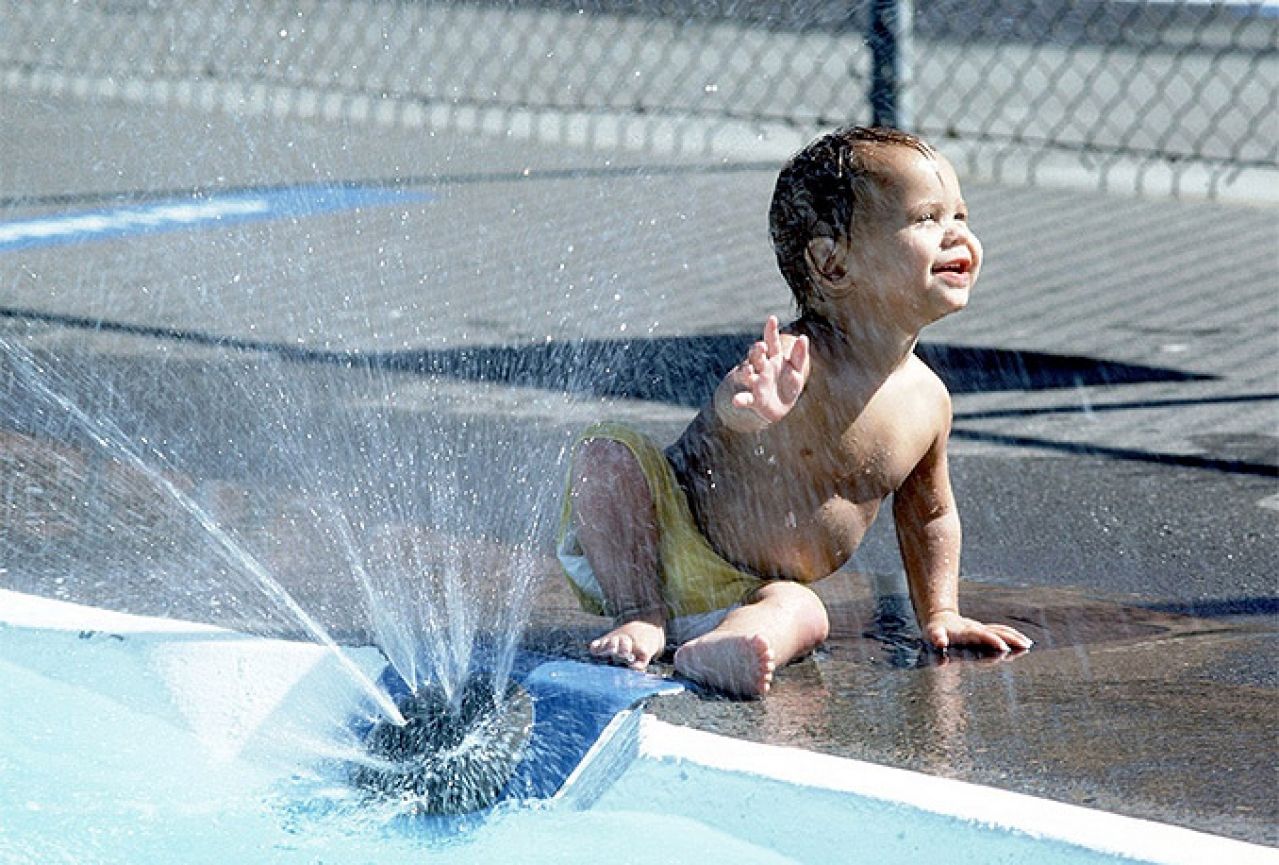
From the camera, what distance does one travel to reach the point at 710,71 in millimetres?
12062

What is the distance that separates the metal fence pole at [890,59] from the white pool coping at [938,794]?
2901 millimetres

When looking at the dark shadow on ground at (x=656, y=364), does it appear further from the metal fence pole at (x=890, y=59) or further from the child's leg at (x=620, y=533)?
the child's leg at (x=620, y=533)

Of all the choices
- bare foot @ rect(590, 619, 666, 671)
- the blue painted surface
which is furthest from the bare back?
the blue painted surface

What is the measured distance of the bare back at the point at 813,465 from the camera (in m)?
3.36

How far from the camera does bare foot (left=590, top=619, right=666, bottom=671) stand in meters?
3.27

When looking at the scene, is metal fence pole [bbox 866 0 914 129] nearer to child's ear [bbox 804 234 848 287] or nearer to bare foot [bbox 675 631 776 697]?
child's ear [bbox 804 234 848 287]

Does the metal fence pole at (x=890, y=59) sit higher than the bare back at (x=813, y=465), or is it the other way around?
the metal fence pole at (x=890, y=59)

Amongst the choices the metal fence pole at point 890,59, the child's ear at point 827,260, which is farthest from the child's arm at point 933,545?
the metal fence pole at point 890,59

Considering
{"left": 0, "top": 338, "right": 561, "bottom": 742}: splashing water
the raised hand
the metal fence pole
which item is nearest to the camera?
the raised hand

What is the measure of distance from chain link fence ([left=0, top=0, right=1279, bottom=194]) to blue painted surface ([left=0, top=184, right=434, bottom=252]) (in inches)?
57.4

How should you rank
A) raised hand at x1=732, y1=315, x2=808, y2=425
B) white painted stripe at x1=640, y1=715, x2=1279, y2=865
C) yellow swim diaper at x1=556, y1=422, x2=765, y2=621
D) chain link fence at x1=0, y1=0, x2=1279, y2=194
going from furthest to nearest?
1. chain link fence at x1=0, y1=0, x2=1279, y2=194
2. yellow swim diaper at x1=556, y1=422, x2=765, y2=621
3. raised hand at x1=732, y1=315, x2=808, y2=425
4. white painted stripe at x1=640, y1=715, x2=1279, y2=865

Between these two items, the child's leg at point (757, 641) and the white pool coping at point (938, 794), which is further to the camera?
the child's leg at point (757, 641)

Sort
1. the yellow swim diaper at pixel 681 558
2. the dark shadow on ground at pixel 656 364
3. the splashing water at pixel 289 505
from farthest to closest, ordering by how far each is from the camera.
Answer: the dark shadow on ground at pixel 656 364, the splashing water at pixel 289 505, the yellow swim diaper at pixel 681 558

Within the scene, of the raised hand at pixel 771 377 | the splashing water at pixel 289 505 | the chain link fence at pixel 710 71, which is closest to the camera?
the raised hand at pixel 771 377
